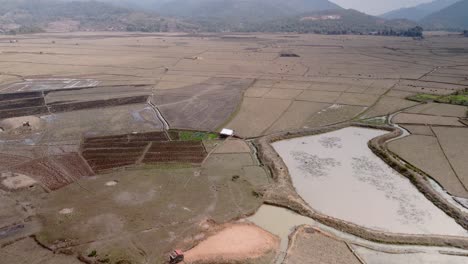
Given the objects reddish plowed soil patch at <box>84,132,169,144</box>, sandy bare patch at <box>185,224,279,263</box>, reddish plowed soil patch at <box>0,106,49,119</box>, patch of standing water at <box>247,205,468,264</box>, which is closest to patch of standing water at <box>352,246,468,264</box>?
patch of standing water at <box>247,205,468,264</box>

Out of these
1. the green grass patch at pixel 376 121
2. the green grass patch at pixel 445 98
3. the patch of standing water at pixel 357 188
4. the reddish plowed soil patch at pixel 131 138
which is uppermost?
the reddish plowed soil patch at pixel 131 138

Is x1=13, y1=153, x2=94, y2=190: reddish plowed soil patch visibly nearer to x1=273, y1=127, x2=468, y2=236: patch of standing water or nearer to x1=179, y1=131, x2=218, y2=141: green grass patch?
x1=179, y1=131, x2=218, y2=141: green grass patch

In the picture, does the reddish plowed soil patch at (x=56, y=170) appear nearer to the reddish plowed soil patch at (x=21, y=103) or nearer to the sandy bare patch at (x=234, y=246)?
the sandy bare patch at (x=234, y=246)

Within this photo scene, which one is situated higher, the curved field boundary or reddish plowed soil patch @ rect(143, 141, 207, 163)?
reddish plowed soil patch @ rect(143, 141, 207, 163)

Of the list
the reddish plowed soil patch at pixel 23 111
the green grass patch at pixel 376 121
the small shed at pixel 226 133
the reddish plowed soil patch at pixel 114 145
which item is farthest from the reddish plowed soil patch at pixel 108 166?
the green grass patch at pixel 376 121

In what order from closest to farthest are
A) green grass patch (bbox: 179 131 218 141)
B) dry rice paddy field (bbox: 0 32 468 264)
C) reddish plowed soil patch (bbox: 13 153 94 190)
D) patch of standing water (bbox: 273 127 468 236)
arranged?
dry rice paddy field (bbox: 0 32 468 264), patch of standing water (bbox: 273 127 468 236), reddish plowed soil patch (bbox: 13 153 94 190), green grass patch (bbox: 179 131 218 141)
